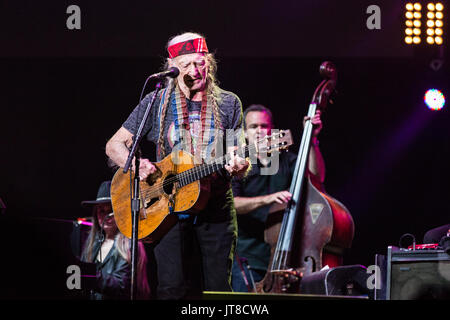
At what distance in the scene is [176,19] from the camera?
552 cm

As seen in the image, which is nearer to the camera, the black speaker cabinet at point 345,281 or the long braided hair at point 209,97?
the long braided hair at point 209,97

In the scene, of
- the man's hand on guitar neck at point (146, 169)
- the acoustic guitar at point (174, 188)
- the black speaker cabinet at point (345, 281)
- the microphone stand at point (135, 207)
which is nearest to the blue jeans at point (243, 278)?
the black speaker cabinet at point (345, 281)

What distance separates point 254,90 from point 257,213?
1381 mm

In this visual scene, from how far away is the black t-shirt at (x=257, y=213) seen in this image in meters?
5.03

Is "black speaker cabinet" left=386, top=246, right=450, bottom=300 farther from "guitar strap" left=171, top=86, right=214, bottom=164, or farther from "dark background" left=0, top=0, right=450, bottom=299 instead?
"dark background" left=0, top=0, right=450, bottom=299

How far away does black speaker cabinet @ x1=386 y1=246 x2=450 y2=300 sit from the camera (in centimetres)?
308

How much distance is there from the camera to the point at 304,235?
15.0 ft

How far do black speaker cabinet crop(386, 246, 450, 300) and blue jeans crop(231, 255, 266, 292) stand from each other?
1.83 metres

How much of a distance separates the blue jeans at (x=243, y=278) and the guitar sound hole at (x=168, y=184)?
145 cm

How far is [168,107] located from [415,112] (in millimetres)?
2772

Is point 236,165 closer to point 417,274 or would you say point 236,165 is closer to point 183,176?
point 183,176

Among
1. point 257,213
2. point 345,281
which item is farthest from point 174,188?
point 257,213

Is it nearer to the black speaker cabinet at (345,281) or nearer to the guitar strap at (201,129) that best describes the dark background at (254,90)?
the black speaker cabinet at (345,281)
